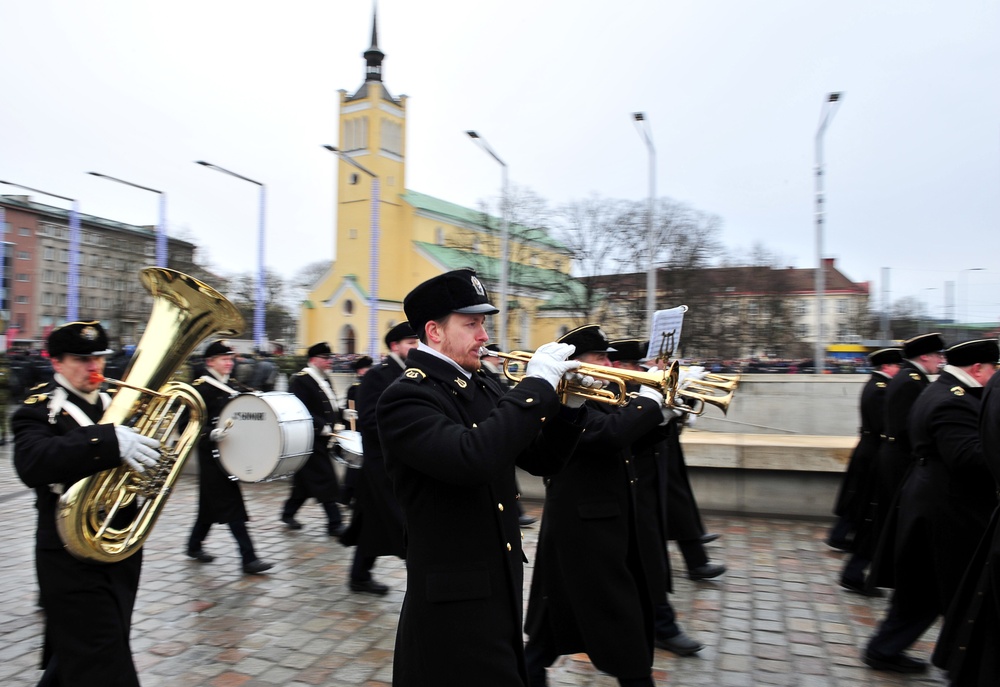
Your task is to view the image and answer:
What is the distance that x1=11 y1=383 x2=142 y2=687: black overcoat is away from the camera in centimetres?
334

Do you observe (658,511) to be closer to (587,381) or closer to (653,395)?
(653,395)

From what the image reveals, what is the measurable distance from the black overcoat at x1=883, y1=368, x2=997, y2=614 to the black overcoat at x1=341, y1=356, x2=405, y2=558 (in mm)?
3568

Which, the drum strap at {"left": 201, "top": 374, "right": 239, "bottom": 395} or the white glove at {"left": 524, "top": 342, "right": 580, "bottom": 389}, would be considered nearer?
the white glove at {"left": 524, "top": 342, "right": 580, "bottom": 389}

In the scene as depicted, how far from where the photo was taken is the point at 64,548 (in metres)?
3.49

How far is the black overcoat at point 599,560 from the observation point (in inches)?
154

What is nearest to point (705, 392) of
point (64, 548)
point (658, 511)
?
point (658, 511)


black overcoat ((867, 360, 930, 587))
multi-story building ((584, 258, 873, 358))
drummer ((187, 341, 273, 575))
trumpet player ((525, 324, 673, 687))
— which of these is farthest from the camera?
multi-story building ((584, 258, 873, 358))

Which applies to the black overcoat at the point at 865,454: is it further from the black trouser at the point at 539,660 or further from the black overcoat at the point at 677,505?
the black trouser at the point at 539,660

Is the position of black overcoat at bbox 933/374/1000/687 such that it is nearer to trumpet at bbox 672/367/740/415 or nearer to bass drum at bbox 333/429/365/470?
trumpet at bbox 672/367/740/415

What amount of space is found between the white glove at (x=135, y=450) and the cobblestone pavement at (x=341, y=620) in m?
1.84

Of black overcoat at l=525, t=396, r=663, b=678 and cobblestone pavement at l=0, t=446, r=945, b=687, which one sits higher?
black overcoat at l=525, t=396, r=663, b=678

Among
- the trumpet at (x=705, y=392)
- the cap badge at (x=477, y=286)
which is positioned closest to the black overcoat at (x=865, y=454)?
the trumpet at (x=705, y=392)

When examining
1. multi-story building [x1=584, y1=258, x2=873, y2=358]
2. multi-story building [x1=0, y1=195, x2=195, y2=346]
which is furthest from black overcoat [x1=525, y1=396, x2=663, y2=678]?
multi-story building [x1=584, y1=258, x2=873, y2=358]

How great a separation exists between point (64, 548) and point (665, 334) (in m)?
3.90
